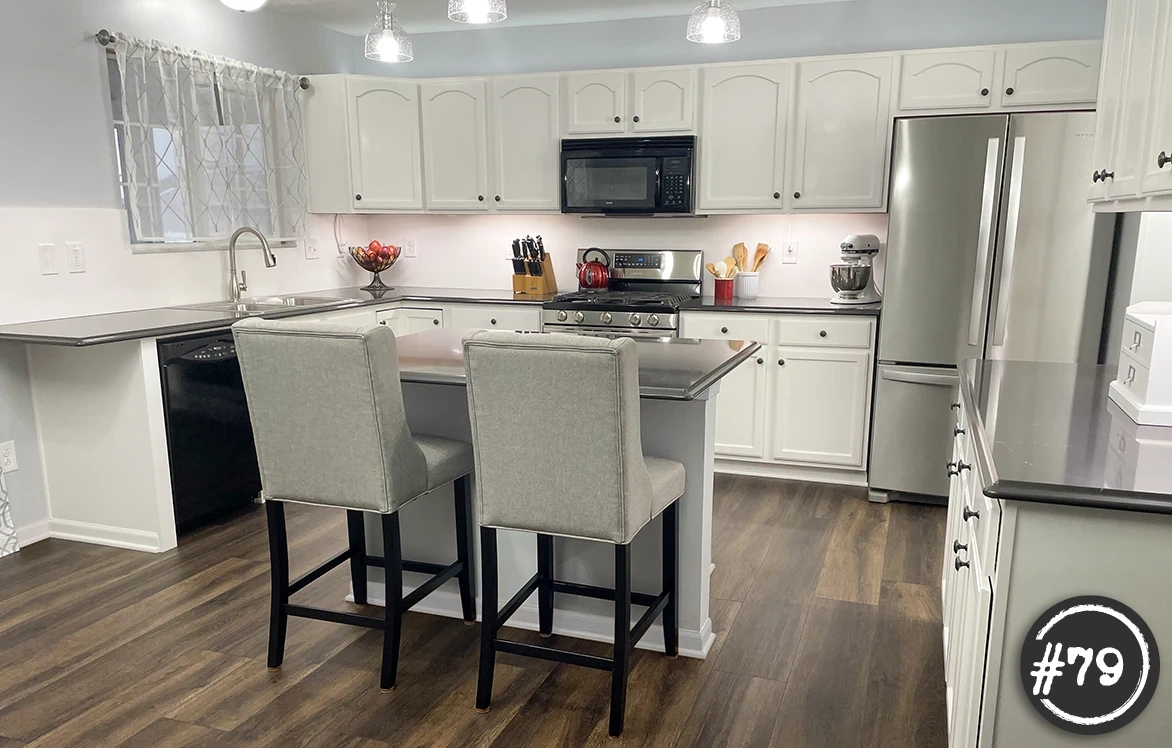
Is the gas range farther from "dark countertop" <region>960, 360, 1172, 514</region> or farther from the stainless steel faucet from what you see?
"dark countertop" <region>960, 360, 1172, 514</region>

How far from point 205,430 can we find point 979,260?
343 cm

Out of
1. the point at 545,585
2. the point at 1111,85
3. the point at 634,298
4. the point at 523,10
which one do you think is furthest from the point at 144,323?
the point at 1111,85

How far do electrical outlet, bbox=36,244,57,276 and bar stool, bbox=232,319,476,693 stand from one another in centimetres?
175

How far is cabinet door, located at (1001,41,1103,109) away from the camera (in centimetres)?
373

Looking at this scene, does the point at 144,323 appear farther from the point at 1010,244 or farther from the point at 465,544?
the point at 1010,244

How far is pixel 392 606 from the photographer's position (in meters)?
2.35

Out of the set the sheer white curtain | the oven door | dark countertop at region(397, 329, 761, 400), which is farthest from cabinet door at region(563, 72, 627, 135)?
dark countertop at region(397, 329, 761, 400)

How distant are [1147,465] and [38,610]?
3.24 metres

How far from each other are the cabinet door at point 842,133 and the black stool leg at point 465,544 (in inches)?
99.2

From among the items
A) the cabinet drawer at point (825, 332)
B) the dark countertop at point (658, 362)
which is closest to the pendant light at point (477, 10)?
the dark countertop at point (658, 362)

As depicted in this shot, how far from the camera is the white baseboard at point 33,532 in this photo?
3422 mm

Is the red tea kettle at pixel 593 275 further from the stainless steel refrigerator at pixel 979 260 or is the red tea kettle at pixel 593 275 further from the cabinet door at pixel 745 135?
the stainless steel refrigerator at pixel 979 260

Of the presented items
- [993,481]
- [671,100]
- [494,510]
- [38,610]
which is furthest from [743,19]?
[38,610]

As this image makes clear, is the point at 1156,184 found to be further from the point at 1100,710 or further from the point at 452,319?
the point at 452,319
